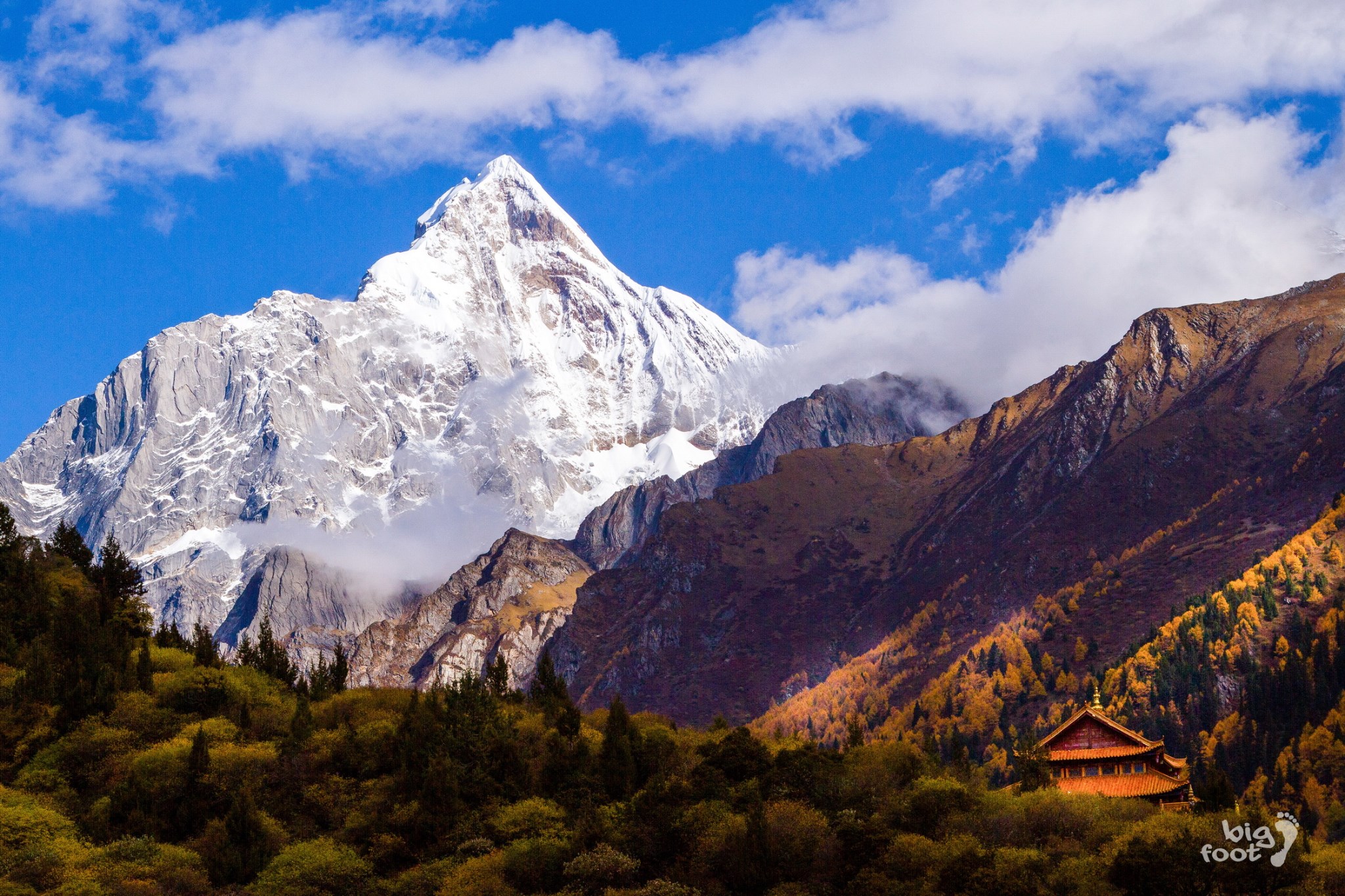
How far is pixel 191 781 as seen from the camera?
12106 centimetres

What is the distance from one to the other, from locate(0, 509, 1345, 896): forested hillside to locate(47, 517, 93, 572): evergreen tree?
Result: 19313mm

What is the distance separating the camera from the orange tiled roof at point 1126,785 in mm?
101375

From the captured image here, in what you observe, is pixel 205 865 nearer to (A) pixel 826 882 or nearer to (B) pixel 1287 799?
(A) pixel 826 882

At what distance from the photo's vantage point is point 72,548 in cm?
17375

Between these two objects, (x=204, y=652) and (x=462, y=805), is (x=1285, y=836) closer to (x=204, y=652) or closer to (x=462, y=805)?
(x=462, y=805)

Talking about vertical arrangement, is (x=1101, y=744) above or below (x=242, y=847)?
below

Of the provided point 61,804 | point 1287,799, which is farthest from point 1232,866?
point 1287,799

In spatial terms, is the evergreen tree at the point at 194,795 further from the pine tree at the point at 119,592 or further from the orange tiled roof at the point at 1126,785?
the orange tiled roof at the point at 1126,785

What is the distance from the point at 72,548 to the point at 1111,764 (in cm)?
12201

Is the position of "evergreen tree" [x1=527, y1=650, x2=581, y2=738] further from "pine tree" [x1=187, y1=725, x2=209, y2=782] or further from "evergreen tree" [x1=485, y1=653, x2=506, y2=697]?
"pine tree" [x1=187, y1=725, x2=209, y2=782]

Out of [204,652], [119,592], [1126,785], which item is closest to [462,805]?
[204,652]

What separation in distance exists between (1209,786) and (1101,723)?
794cm

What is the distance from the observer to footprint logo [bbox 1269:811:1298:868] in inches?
3487

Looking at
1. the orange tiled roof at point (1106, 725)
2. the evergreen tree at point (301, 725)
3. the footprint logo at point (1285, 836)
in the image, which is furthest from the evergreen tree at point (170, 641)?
the footprint logo at point (1285, 836)
